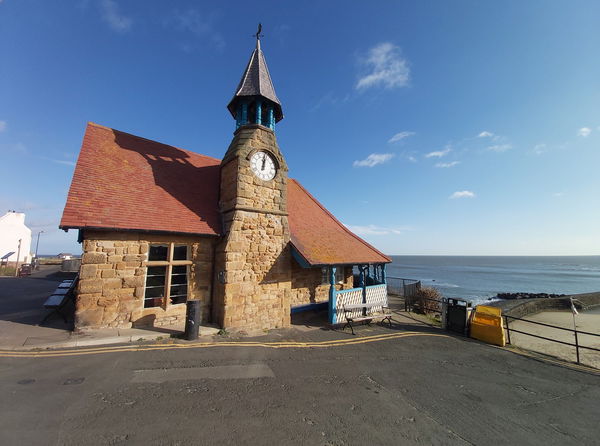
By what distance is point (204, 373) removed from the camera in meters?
5.60

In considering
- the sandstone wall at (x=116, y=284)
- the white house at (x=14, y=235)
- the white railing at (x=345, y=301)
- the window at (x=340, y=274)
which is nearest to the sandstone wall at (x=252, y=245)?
the sandstone wall at (x=116, y=284)

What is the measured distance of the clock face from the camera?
33.2 feet

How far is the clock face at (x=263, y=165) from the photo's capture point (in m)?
10.1

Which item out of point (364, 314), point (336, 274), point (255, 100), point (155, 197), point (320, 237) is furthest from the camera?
point (336, 274)

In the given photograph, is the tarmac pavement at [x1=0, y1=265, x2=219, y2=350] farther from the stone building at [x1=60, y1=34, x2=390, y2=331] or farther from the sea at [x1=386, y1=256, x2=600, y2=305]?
the sea at [x1=386, y1=256, x2=600, y2=305]

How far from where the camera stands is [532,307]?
76.2 ft

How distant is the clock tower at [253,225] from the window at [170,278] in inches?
47.2

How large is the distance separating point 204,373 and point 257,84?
36.9 ft

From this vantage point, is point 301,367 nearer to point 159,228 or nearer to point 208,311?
point 208,311

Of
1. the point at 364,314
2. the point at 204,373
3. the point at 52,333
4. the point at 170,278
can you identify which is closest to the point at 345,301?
the point at 364,314

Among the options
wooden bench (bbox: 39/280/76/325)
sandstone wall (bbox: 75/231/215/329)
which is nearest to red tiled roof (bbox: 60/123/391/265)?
sandstone wall (bbox: 75/231/215/329)

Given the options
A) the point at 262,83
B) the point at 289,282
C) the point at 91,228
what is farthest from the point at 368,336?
the point at 262,83

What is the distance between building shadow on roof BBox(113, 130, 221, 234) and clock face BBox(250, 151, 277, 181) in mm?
2377

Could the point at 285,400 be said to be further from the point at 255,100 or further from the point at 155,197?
the point at 255,100
